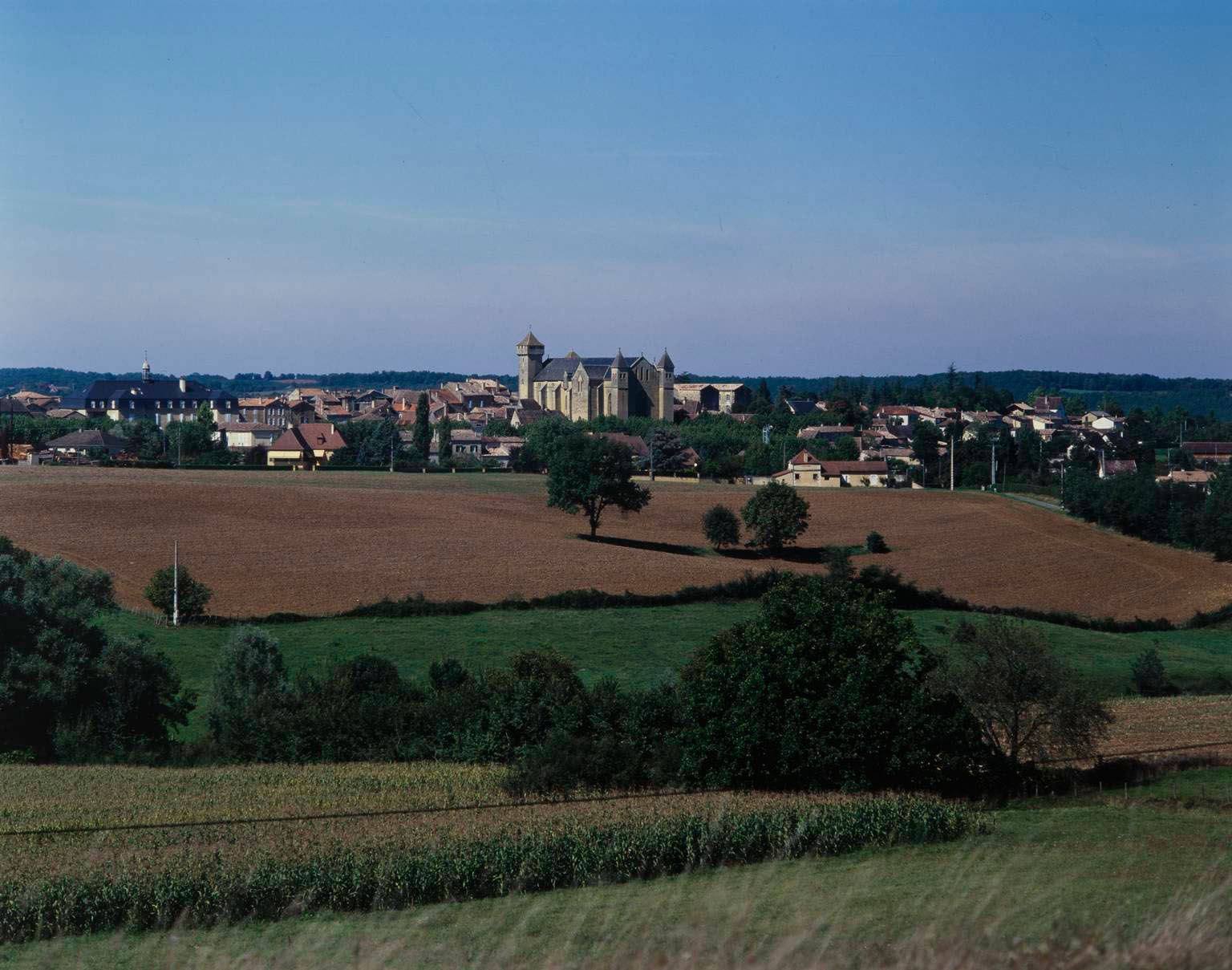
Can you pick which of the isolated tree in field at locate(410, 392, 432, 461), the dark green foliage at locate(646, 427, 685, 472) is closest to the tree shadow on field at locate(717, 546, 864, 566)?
the dark green foliage at locate(646, 427, 685, 472)

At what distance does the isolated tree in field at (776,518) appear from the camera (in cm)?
5634

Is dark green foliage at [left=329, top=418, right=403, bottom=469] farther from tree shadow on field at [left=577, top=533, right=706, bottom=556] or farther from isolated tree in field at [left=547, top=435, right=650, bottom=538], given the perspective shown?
tree shadow on field at [left=577, top=533, right=706, bottom=556]

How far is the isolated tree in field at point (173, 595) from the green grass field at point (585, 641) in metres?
1.37

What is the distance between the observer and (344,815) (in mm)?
18750

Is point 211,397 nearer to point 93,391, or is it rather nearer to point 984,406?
point 93,391

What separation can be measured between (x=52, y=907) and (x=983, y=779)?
47.0ft

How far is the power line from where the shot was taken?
56.3 ft

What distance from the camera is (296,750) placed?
81.4 feet

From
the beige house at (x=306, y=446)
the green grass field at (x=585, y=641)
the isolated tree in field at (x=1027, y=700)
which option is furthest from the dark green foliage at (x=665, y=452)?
the isolated tree in field at (x=1027, y=700)

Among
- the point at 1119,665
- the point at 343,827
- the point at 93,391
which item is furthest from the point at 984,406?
the point at 343,827

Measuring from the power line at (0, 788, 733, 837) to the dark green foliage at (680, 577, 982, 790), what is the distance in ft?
2.85

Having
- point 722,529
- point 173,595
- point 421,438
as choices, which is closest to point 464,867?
point 173,595

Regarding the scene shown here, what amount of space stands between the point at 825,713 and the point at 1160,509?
46.5 metres

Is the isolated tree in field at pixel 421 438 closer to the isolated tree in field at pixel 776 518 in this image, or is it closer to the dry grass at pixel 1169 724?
the isolated tree in field at pixel 776 518
